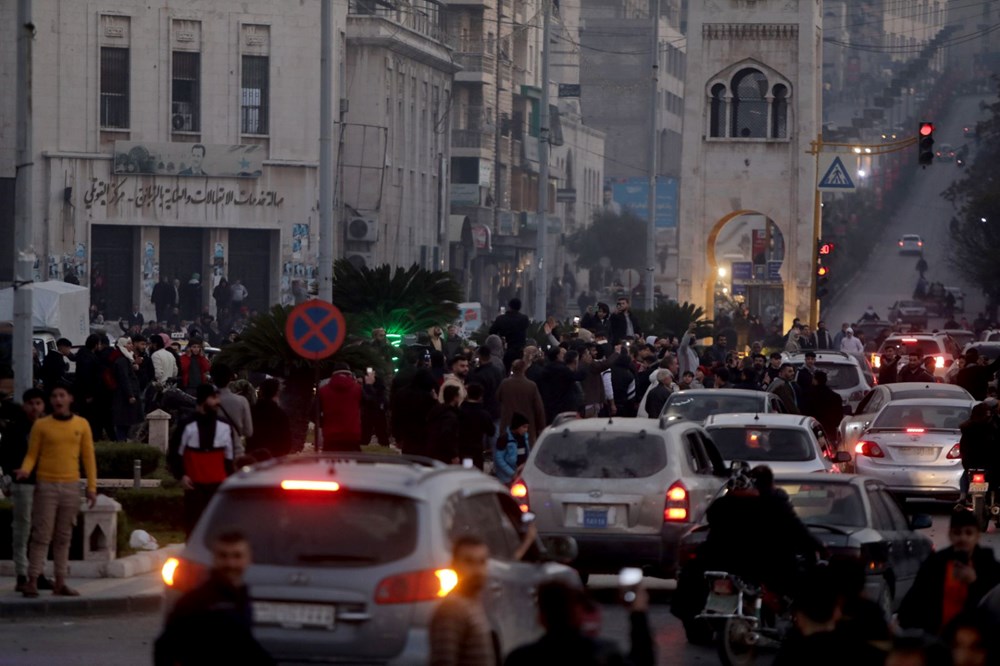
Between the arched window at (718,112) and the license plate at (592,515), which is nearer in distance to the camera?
the license plate at (592,515)

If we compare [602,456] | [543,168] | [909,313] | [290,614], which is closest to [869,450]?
[602,456]

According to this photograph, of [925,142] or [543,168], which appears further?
[543,168]

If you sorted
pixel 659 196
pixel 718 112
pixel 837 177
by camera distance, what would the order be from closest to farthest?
pixel 837 177 → pixel 718 112 → pixel 659 196

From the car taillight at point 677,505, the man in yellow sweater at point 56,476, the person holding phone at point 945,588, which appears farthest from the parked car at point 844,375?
the person holding phone at point 945,588

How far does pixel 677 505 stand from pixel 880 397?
38.9 feet

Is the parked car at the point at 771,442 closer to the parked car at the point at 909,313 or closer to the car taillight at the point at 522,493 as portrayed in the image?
the car taillight at the point at 522,493

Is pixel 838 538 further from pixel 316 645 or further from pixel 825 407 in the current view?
pixel 825 407

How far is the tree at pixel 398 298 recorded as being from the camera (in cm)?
3177

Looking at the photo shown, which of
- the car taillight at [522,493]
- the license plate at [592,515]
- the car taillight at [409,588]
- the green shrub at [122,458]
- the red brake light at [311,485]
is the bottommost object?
the green shrub at [122,458]

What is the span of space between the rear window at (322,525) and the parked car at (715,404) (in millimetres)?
15352

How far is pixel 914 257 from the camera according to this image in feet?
418

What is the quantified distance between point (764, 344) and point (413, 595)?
1708 inches

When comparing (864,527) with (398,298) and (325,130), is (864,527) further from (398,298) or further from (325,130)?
(325,130)

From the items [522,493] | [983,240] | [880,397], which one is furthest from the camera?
[983,240]
